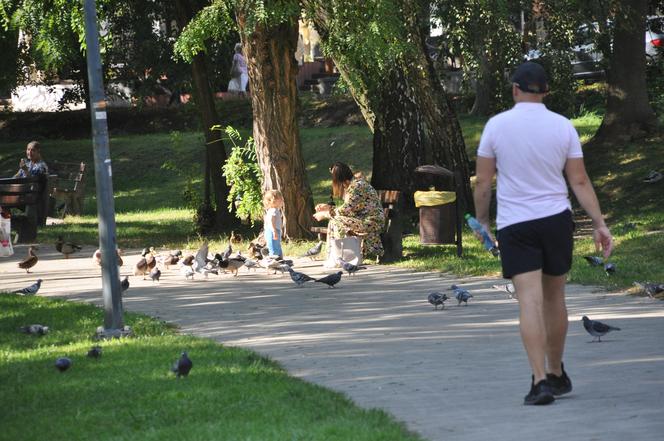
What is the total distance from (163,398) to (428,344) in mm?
2879

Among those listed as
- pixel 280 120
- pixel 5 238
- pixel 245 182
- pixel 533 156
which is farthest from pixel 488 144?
pixel 5 238

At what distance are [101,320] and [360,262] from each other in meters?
4.88

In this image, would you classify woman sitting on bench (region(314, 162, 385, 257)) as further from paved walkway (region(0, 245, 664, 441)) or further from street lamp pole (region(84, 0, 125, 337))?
street lamp pole (region(84, 0, 125, 337))

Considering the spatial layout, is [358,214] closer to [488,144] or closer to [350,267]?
[350,267]

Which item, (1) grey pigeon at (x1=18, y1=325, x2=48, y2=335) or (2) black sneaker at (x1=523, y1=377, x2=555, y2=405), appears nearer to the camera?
(2) black sneaker at (x1=523, y1=377, x2=555, y2=405)

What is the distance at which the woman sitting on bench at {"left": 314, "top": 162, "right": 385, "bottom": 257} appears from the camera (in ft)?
55.3

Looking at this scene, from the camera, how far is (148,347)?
10.5 metres

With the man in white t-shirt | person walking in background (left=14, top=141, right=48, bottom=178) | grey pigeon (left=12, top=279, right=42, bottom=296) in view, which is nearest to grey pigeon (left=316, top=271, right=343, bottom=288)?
grey pigeon (left=12, top=279, right=42, bottom=296)

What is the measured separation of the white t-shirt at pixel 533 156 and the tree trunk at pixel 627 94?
56.2 ft

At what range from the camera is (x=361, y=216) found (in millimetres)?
16953

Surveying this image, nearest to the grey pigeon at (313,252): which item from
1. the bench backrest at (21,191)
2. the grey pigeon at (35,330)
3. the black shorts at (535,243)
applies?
the grey pigeon at (35,330)

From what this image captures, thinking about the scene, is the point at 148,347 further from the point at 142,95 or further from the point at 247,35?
the point at 142,95

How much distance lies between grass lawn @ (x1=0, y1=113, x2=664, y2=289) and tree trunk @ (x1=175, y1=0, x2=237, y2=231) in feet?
2.34

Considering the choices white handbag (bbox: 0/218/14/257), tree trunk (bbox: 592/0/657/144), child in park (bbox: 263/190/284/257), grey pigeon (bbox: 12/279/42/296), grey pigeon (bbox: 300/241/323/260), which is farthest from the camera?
tree trunk (bbox: 592/0/657/144)
